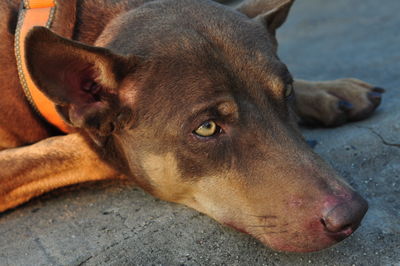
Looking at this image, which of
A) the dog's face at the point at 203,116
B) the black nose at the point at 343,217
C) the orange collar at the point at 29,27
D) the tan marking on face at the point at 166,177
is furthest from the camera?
the orange collar at the point at 29,27

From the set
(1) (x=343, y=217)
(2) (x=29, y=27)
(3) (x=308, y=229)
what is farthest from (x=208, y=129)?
(2) (x=29, y=27)

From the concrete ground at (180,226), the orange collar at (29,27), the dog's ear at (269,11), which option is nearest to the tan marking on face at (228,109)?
the concrete ground at (180,226)

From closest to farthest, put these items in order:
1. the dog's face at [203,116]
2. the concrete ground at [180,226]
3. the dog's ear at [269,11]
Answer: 1. the dog's face at [203,116]
2. the concrete ground at [180,226]
3. the dog's ear at [269,11]

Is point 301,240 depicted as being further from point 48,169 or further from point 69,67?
point 48,169

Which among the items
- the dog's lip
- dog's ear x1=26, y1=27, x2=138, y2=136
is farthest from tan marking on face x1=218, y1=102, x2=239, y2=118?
the dog's lip

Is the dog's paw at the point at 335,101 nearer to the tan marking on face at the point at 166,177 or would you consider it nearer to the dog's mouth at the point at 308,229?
the tan marking on face at the point at 166,177

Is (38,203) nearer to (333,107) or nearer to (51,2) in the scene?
(51,2)

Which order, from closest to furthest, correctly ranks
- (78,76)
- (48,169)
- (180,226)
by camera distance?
(78,76), (180,226), (48,169)
